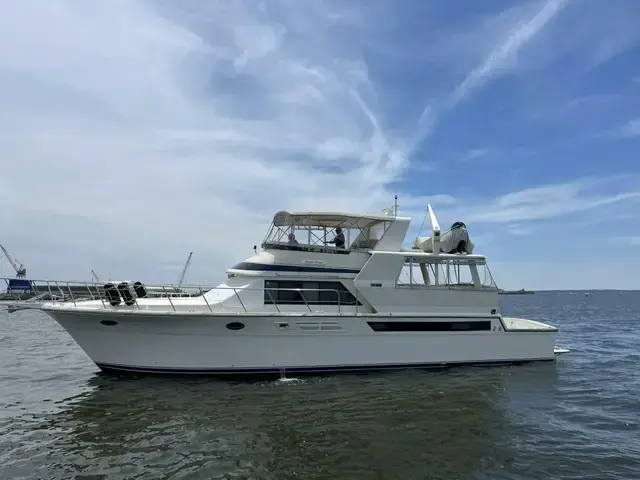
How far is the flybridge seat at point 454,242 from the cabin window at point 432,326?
2.30 m

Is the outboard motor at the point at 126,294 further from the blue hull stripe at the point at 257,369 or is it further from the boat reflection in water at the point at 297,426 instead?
the boat reflection in water at the point at 297,426

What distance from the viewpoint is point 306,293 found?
43.9 ft

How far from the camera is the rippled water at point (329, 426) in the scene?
23.8 ft

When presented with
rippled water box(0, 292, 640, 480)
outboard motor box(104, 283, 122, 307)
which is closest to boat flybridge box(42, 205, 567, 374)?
outboard motor box(104, 283, 122, 307)

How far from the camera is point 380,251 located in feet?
45.2

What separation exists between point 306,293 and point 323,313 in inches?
35.9

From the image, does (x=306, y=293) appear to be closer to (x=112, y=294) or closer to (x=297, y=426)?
(x=297, y=426)

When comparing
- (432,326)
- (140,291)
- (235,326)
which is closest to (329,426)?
(235,326)

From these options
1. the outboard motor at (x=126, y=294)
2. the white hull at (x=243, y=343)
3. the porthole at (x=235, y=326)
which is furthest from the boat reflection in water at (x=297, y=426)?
the outboard motor at (x=126, y=294)

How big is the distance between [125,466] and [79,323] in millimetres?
5827

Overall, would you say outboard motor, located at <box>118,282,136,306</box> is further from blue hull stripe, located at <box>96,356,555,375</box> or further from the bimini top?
the bimini top

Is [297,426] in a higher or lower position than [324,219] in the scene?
lower

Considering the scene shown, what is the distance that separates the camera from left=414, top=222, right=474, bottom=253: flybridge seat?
14.8 meters

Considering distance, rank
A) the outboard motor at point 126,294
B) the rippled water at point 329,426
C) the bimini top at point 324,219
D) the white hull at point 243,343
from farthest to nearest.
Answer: the bimini top at point 324,219 < the outboard motor at point 126,294 < the white hull at point 243,343 < the rippled water at point 329,426
